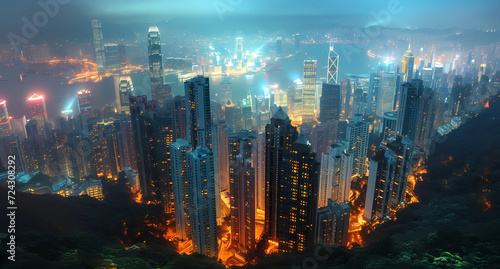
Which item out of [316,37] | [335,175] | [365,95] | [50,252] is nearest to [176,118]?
[335,175]

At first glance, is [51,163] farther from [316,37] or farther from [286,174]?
Result: [316,37]

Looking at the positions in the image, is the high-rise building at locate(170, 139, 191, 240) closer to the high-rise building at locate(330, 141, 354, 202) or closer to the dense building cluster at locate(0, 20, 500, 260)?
the dense building cluster at locate(0, 20, 500, 260)

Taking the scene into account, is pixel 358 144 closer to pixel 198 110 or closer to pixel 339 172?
pixel 339 172

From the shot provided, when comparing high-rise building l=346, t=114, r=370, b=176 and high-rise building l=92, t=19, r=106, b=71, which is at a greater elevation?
high-rise building l=92, t=19, r=106, b=71

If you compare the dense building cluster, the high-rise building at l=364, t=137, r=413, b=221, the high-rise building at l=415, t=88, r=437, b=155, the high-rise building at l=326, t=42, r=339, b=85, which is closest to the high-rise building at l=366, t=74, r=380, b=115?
the dense building cluster

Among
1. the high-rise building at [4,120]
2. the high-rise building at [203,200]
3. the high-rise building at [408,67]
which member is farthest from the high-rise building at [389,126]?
the high-rise building at [4,120]

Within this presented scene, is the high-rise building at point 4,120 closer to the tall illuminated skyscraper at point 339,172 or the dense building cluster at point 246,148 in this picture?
the dense building cluster at point 246,148
